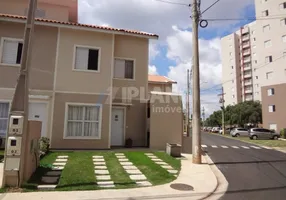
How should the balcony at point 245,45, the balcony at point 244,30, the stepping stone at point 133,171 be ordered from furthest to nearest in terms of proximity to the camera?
the balcony at point 244,30
the balcony at point 245,45
the stepping stone at point 133,171

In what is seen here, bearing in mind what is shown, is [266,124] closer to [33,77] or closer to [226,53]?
[33,77]

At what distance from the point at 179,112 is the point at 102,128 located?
4450 mm

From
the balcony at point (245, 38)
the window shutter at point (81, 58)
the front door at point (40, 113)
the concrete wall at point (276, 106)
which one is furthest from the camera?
the balcony at point (245, 38)

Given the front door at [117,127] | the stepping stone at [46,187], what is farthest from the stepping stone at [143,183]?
the front door at [117,127]

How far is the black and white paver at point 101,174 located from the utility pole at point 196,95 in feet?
12.9

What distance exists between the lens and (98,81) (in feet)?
43.1

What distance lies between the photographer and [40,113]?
12.4 m

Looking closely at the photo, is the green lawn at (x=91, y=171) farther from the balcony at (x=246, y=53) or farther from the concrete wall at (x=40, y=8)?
the balcony at (x=246, y=53)

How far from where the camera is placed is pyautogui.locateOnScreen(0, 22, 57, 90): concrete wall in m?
12.2

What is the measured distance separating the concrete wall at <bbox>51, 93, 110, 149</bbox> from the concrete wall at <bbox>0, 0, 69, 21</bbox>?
652 centimetres

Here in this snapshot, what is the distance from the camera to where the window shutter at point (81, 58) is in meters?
13.1

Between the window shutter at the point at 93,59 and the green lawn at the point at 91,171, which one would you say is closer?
the green lawn at the point at 91,171

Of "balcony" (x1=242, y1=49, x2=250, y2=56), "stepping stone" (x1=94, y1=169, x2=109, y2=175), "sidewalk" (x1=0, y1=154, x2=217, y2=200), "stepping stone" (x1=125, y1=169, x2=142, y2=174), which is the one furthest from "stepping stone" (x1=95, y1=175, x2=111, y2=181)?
"balcony" (x1=242, y1=49, x2=250, y2=56)

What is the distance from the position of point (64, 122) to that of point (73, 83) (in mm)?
2106
